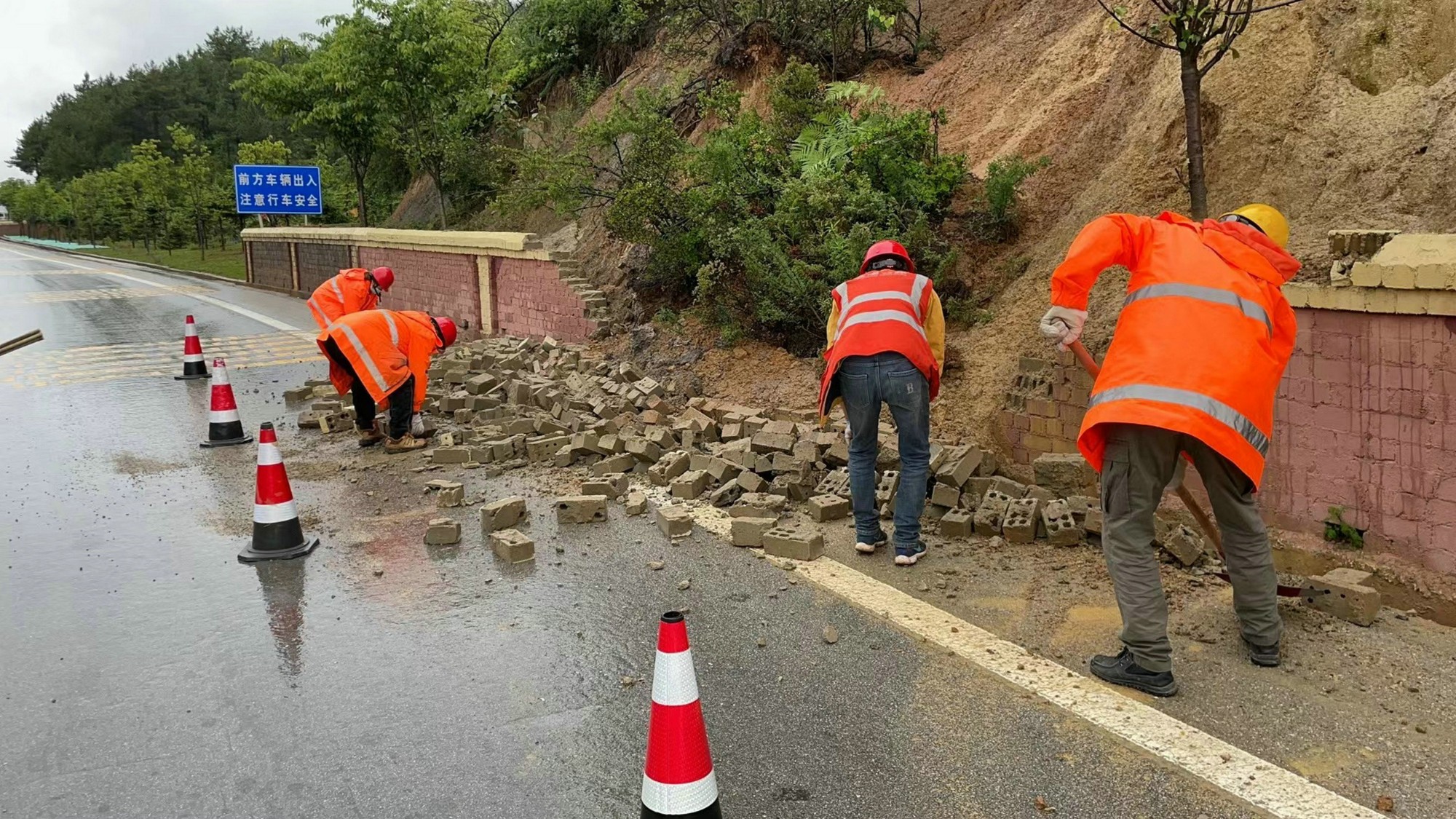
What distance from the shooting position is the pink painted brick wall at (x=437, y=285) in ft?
Answer: 49.1

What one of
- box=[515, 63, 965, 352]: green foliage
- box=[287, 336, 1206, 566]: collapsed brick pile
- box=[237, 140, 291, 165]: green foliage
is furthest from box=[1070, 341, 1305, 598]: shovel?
box=[237, 140, 291, 165]: green foliage

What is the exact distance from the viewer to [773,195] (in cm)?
1051

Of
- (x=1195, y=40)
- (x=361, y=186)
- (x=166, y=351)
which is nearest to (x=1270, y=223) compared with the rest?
(x=1195, y=40)

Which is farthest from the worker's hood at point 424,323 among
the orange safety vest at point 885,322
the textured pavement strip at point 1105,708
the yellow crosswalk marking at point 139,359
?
the yellow crosswalk marking at point 139,359

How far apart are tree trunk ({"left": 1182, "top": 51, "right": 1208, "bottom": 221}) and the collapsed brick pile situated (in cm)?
216

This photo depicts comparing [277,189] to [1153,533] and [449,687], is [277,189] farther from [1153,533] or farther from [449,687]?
[1153,533]

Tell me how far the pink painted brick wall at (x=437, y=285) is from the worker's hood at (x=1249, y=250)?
467 inches

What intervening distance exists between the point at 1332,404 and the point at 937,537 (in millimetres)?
2125

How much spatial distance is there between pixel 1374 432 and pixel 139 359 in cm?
1494

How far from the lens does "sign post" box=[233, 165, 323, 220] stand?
27562 millimetres

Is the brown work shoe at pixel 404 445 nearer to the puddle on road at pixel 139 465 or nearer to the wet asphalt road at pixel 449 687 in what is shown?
the wet asphalt road at pixel 449 687


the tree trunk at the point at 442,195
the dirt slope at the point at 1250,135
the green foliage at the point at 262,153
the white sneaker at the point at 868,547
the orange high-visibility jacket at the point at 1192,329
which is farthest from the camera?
the green foliage at the point at 262,153

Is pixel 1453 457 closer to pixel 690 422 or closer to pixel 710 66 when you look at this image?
pixel 690 422

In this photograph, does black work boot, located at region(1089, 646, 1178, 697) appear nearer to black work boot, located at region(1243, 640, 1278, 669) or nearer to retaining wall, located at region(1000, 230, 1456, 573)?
black work boot, located at region(1243, 640, 1278, 669)
